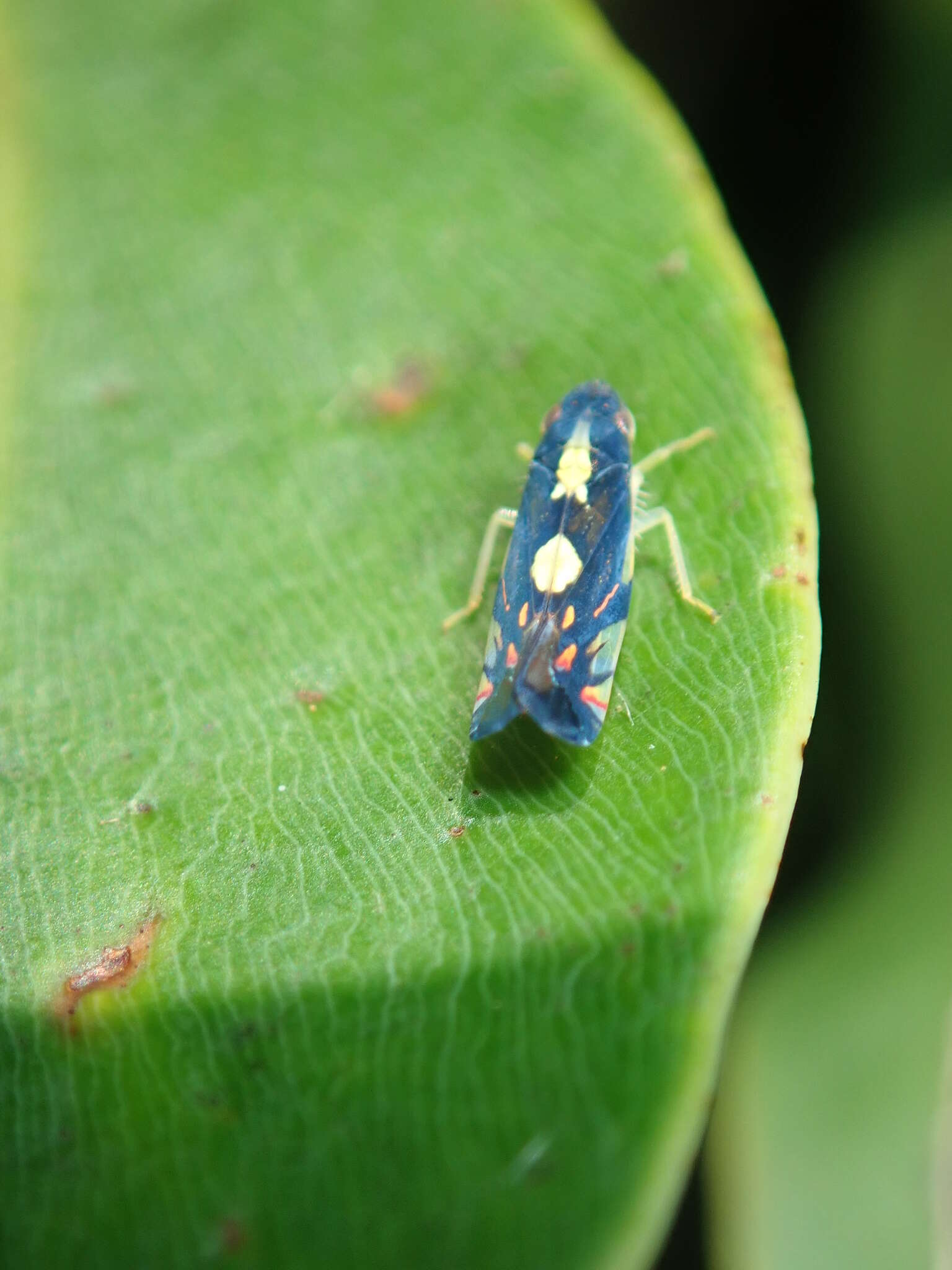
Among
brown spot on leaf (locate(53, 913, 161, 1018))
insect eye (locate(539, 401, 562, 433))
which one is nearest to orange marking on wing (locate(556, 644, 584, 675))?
insect eye (locate(539, 401, 562, 433))

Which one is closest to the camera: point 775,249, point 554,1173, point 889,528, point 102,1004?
point 554,1173

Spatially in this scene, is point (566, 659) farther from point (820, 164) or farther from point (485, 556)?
point (820, 164)

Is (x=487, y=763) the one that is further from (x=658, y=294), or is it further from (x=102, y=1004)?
(x=658, y=294)

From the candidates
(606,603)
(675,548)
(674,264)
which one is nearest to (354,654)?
(606,603)

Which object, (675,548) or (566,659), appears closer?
(566,659)

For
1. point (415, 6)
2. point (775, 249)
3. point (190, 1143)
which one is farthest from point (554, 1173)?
point (415, 6)

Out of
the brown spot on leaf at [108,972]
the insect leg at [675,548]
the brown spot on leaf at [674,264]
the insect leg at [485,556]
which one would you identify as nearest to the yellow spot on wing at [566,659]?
the insect leg at [675,548]
